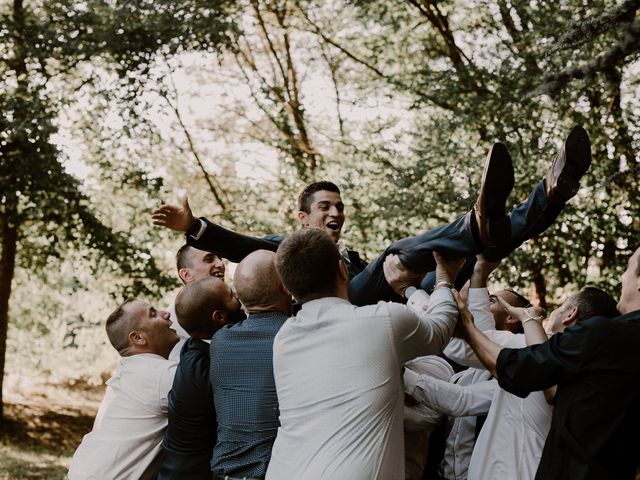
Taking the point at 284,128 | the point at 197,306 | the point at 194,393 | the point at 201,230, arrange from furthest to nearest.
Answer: the point at 284,128 < the point at 201,230 < the point at 197,306 < the point at 194,393

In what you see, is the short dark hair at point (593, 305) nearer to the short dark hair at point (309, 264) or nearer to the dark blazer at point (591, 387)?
the dark blazer at point (591, 387)

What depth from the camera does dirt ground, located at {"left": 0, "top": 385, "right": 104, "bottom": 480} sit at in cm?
1119

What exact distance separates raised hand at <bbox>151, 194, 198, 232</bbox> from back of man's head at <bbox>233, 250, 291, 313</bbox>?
84cm

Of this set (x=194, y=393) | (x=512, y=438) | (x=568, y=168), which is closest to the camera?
(x=512, y=438)

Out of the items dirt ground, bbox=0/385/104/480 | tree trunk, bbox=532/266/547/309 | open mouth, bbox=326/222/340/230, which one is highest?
open mouth, bbox=326/222/340/230

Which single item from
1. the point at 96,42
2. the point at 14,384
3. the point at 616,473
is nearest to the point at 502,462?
the point at 616,473

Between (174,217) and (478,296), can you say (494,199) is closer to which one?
(478,296)

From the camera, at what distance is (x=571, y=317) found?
10.1 ft

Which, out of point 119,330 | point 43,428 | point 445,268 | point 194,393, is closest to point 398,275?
point 445,268

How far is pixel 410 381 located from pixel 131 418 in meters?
1.36

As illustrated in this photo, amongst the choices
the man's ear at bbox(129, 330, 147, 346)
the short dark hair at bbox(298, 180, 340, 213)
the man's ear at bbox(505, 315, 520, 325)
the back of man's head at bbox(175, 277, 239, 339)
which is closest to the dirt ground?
the short dark hair at bbox(298, 180, 340, 213)

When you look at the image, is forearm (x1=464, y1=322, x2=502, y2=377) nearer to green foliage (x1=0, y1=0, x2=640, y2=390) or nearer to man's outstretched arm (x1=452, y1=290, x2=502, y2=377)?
man's outstretched arm (x1=452, y1=290, x2=502, y2=377)

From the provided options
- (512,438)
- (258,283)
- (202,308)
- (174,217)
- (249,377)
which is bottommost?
(512,438)

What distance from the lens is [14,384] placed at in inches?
602
